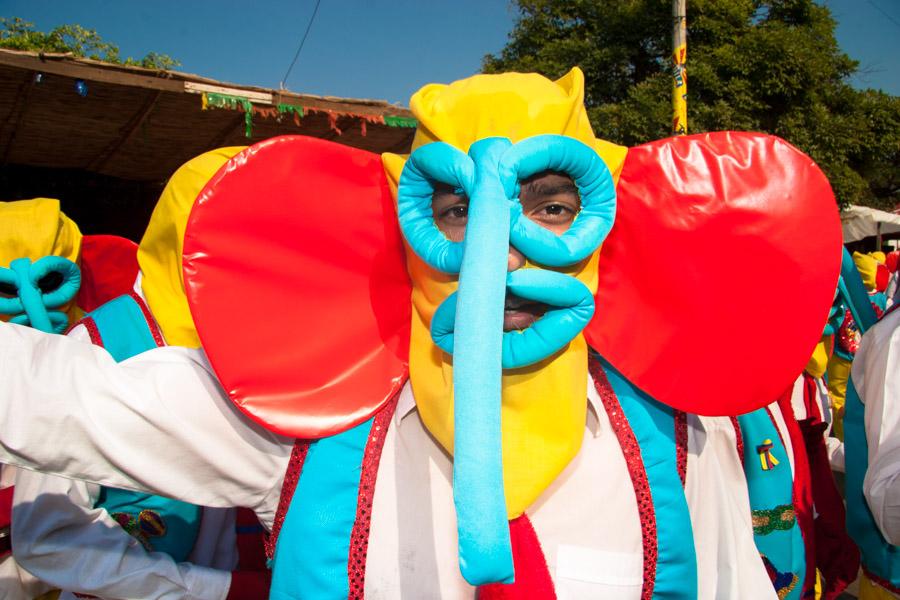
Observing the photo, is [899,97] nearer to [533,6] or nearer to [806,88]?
[806,88]

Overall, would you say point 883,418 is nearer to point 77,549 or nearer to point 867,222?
point 77,549

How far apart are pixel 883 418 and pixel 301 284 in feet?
4.35

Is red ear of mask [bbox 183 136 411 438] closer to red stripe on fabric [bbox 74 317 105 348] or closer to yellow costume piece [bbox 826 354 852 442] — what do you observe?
red stripe on fabric [bbox 74 317 105 348]

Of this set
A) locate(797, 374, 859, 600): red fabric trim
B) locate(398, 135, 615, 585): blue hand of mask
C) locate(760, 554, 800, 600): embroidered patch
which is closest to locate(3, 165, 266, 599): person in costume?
locate(398, 135, 615, 585): blue hand of mask

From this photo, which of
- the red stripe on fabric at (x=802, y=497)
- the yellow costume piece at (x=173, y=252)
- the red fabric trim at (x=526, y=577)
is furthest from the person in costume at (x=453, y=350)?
the yellow costume piece at (x=173, y=252)

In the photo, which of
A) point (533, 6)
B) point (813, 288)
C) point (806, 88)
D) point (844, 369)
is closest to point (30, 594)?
point (813, 288)

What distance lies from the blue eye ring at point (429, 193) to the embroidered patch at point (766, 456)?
1.12 metres

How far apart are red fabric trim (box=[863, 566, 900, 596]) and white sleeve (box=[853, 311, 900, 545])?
290mm

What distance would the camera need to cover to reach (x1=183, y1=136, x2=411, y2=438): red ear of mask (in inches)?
49.1

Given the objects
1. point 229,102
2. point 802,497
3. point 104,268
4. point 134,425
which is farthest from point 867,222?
point 134,425

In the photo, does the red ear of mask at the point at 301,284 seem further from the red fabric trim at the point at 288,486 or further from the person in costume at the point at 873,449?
the person in costume at the point at 873,449

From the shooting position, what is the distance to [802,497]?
2.08m

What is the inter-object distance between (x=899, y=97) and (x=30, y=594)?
11.1 m

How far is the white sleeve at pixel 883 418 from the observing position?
1.37m
